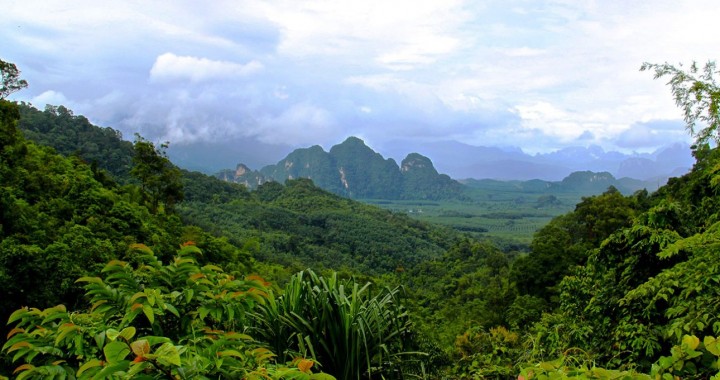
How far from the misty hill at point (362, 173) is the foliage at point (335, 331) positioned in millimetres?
108924

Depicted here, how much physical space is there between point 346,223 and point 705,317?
3847cm

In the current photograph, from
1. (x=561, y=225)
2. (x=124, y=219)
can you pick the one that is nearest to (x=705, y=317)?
(x=124, y=219)

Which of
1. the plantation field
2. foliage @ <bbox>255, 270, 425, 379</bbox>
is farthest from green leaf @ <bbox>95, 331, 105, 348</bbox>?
the plantation field

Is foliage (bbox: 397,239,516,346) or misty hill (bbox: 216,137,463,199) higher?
misty hill (bbox: 216,137,463,199)

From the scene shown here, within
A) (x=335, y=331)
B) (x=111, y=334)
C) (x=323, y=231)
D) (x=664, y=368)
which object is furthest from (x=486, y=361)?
(x=323, y=231)

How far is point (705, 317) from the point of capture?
7.38 ft

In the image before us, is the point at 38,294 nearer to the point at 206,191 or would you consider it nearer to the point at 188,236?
the point at 188,236

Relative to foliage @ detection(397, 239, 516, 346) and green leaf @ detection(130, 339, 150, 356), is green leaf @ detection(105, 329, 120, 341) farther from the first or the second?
foliage @ detection(397, 239, 516, 346)

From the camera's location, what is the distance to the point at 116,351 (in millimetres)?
1082

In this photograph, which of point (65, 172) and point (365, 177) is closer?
point (65, 172)

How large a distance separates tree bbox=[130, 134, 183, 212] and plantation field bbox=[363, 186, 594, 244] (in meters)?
38.6

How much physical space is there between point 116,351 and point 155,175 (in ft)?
49.7

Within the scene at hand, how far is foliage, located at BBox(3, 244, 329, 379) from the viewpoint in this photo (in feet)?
3.52

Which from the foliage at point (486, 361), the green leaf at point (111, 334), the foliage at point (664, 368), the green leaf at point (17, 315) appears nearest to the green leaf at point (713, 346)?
the foliage at point (664, 368)
